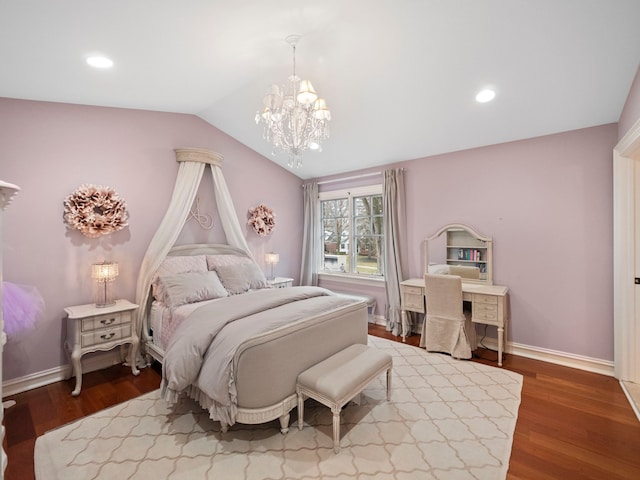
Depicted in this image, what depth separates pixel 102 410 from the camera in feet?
8.28

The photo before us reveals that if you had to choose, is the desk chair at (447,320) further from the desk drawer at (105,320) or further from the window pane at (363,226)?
the desk drawer at (105,320)

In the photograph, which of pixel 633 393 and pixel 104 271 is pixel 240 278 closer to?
pixel 104 271

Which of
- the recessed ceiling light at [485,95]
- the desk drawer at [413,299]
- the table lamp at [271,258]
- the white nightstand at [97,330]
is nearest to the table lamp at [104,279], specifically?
the white nightstand at [97,330]

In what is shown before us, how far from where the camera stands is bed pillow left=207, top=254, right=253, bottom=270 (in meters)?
3.90

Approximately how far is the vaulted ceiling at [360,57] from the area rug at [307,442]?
2.81 meters

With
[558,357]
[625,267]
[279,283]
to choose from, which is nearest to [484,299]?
[558,357]

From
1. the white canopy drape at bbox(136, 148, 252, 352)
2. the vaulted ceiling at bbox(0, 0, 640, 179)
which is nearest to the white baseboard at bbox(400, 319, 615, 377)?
the vaulted ceiling at bbox(0, 0, 640, 179)

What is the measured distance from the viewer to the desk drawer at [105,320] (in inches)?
112

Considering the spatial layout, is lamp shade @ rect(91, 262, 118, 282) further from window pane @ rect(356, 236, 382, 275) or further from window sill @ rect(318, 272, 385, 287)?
window pane @ rect(356, 236, 382, 275)

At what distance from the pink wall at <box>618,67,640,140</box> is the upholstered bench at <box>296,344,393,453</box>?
2.88 m

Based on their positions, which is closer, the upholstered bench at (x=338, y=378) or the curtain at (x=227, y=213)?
the upholstered bench at (x=338, y=378)

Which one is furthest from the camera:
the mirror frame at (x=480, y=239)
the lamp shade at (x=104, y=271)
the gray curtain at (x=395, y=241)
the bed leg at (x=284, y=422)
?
the gray curtain at (x=395, y=241)

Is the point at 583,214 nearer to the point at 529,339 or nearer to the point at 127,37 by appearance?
the point at 529,339

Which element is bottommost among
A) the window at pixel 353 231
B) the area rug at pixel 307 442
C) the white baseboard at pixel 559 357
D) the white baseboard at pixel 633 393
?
the area rug at pixel 307 442
